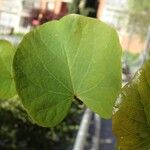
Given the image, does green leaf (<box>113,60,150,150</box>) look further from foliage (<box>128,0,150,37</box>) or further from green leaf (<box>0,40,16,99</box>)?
foliage (<box>128,0,150,37</box>)

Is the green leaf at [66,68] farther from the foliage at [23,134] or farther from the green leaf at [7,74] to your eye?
the foliage at [23,134]

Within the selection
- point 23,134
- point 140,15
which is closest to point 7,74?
point 23,134

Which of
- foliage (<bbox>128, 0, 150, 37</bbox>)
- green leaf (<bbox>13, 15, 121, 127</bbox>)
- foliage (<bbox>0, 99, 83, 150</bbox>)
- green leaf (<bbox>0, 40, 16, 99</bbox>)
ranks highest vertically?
green leaf (<bbox>13, 15, 121, 127</bbox>)

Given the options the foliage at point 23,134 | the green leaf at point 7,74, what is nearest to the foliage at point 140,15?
the foliage at point 23,134

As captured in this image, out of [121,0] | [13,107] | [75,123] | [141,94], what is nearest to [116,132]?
[141,94]

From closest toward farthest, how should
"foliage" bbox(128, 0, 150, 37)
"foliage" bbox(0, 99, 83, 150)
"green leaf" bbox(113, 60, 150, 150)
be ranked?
"green leaf" bbox(113, 60, 150, 150), "foliage" bbox(0, 99, 83, 150), "foliage" bbox(128, 0, 150, 37)

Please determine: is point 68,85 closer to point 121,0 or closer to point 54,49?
point 54,49

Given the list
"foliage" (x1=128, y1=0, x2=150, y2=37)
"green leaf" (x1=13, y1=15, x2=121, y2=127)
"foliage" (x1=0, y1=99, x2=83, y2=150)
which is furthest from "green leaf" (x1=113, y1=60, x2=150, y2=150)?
"foliage" (x1=128, y1=0, x2=150, y2=37)
